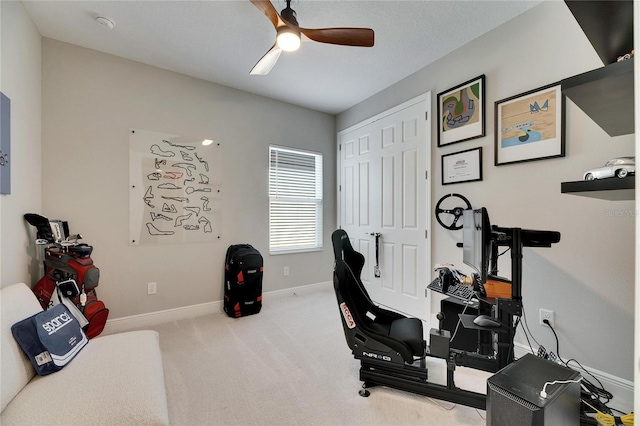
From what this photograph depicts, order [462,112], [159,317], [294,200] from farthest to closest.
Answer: [294,200], [159,317], [462,112]

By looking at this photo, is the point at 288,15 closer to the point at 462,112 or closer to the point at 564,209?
the point at 462,112

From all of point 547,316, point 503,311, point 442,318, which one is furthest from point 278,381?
point 547,316

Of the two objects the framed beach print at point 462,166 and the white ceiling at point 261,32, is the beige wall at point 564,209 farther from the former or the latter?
the white ceiling at point 261,32

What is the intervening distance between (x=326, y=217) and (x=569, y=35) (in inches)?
126

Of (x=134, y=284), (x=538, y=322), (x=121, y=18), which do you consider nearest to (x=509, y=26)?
(x=538, y=322)

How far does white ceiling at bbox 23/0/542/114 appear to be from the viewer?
2.08 meters

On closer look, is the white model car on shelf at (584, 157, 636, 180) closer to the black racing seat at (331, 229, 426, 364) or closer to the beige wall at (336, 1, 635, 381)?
the beige wall at (336, 1, 635, 381)

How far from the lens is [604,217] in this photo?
1787mm

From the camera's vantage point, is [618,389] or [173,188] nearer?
[618,389]

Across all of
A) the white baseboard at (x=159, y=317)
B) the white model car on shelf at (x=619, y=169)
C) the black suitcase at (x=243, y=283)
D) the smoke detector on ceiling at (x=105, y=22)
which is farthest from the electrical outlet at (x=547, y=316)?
the smoke detector on ceiling at (x=105, y=22)

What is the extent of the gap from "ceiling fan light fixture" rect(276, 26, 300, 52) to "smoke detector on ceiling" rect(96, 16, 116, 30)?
1.51 m

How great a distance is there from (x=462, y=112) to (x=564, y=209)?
1196 millimetres

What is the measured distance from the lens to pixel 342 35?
6.13 ft

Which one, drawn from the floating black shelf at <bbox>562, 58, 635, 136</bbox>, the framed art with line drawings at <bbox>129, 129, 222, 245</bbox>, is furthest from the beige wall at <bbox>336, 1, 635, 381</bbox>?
the framed art with line drawings at <bbox>129, 129, 222, 245</bbox>
